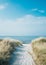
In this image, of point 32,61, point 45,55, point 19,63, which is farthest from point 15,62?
point 45,55

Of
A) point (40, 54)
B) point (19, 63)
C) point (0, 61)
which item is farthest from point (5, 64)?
point (40, 54)

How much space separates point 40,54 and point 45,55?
0.40 metres

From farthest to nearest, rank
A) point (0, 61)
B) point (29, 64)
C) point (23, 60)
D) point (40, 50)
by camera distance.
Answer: point (40, 50)
point (23, 60)
point (29, 64)
point (0, 61)

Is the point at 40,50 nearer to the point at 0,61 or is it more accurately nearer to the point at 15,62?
the point at 15,62

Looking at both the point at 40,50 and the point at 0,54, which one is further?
the point at 40,50

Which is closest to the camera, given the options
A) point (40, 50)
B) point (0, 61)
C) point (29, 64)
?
Result: point (0, 61)

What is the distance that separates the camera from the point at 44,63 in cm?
895

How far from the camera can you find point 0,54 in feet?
31.4

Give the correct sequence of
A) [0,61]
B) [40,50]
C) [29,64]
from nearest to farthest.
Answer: [0,61], [29,64], [40,50]

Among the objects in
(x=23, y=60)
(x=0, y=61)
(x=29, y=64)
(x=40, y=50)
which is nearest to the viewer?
(x=0, y=61)

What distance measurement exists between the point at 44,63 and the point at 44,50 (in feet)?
8.14

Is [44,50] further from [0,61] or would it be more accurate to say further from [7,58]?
[0,61]

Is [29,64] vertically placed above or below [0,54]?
below

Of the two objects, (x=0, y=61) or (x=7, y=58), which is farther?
(x=7, y=58)
